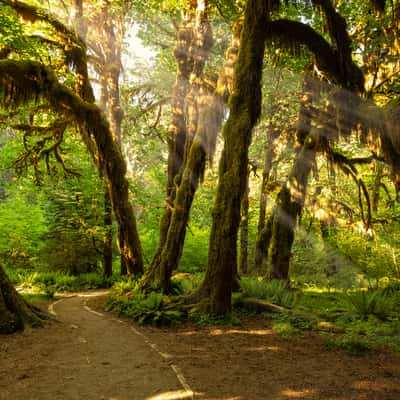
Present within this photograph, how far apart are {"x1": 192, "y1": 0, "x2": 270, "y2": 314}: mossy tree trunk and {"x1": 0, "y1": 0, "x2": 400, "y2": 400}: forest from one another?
34 millimetres

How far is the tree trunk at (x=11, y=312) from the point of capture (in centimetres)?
621

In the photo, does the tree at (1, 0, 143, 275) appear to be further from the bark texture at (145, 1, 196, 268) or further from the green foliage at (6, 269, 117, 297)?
the green foliage at (6, 269, 117, 297)

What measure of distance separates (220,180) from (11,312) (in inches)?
200

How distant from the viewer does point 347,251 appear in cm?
1588

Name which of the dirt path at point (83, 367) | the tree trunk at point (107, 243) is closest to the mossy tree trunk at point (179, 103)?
the tree trunk at point (107, 243)

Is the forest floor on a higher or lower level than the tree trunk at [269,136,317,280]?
lower

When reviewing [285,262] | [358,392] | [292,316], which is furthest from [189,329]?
[285,262]

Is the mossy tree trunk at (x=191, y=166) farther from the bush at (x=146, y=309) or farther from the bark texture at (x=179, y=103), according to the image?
the bush at (x=146, y=309)

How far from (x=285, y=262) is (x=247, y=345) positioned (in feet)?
18.4

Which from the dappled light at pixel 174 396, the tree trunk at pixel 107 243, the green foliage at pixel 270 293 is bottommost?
the dappled light at pixel 174 396

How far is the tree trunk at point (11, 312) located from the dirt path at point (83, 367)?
28cm

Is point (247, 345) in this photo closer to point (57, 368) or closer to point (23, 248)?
point (57, 368)

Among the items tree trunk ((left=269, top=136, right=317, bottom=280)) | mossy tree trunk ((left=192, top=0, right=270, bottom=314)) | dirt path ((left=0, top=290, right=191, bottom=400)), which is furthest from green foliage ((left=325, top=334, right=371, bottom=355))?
tree trunk ((left=269, top=136, right=317, bottom=280))

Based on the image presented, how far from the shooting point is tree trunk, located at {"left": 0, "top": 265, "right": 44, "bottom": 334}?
20.4ft
